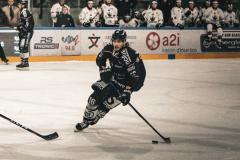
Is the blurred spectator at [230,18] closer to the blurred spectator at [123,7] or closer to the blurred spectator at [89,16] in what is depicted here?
the blurred spectator at [123,7]

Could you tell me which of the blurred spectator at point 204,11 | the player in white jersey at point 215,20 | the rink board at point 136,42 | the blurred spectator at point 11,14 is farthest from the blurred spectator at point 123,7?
the blurred spectator at point 11,14

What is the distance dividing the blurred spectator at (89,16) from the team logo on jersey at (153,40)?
185 cm

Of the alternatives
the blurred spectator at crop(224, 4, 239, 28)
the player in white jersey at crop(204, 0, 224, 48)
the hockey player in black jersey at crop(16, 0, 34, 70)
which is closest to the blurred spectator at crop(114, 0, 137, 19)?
the player in white jersey at crop(204, 0, 224, 48)

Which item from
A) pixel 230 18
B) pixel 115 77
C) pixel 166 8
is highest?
pixel 166 8

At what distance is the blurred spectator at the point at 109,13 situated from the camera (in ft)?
60.6

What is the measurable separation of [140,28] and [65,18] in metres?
2.55

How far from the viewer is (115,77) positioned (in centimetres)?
692

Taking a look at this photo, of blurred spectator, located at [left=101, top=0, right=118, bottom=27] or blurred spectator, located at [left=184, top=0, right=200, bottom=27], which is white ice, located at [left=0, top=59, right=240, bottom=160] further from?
blurred spectator, located at [left=184, top=0, right=200, bottom=27]

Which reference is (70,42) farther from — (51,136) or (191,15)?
(51,136)

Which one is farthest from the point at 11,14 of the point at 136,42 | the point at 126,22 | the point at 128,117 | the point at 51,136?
the point at 51,136

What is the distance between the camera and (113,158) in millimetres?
5684

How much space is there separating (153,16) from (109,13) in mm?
1551

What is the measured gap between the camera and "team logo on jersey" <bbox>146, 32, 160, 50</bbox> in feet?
62.0

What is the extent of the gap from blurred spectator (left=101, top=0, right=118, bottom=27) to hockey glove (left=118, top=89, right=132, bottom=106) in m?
12.0
